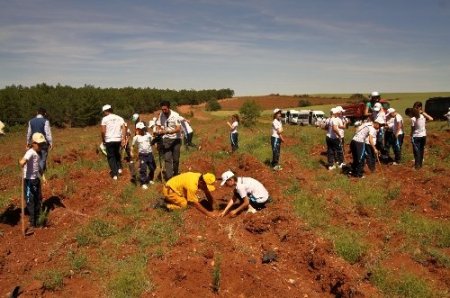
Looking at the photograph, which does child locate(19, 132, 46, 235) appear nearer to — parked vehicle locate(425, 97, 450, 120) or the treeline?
parked vehicle locate(425, 97, 450, 120)

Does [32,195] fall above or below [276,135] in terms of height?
below

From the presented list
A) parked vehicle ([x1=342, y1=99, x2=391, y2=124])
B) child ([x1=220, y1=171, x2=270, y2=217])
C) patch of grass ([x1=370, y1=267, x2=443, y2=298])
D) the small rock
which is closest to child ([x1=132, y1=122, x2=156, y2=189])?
child ([x1=220, y1=171, x2=270, y2=217])

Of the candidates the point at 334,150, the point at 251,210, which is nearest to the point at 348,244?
the point at 251,210

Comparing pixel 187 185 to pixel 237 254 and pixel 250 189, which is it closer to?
pixel 250 189

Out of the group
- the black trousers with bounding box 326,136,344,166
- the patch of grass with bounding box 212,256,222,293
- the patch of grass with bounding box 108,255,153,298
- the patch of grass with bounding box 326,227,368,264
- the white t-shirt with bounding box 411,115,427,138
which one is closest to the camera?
the patch of grass with bounding box 108,255,153,298

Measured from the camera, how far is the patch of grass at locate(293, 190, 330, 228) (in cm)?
792

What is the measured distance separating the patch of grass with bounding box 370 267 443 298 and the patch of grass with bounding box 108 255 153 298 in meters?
3.33

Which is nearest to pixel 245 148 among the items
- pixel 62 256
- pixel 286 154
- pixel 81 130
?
pixel 286 154

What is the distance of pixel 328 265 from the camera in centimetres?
614

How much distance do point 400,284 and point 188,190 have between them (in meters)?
4.29

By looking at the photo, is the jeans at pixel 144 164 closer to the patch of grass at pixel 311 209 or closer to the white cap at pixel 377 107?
the patch of grass at pixel 311 209

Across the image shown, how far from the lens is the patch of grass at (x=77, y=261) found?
630 centimetres

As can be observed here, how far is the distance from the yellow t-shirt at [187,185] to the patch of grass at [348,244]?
278 cm

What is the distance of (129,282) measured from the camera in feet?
19.2
